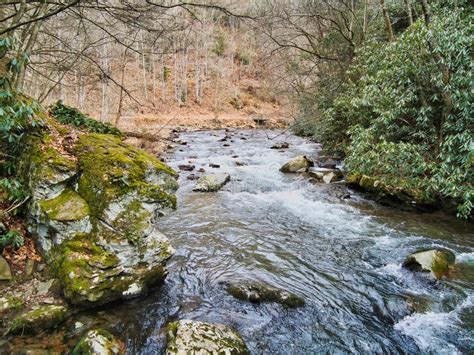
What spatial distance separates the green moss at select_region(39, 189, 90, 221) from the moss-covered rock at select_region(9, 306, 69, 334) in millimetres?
1039

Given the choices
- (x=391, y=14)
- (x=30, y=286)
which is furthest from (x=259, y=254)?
(x=391, y=14)

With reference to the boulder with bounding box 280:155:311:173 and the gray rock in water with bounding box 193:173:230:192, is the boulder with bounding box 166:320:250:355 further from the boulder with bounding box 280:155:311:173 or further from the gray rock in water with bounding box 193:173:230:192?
the boulder with bounding box 280:155:311:173

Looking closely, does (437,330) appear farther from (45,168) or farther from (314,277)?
(45,168)

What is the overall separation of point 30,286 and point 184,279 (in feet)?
6.36

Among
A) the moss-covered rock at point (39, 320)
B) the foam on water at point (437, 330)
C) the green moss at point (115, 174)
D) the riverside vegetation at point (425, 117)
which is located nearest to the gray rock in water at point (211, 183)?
the riverside vegetation at point (425, 117)

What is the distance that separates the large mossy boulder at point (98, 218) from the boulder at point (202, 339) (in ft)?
3.25

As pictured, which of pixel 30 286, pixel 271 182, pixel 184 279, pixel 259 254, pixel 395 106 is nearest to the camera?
pixel 30 286

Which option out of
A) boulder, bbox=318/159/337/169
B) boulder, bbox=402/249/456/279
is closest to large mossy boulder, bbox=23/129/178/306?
boulder, bbox=402/249/456/279

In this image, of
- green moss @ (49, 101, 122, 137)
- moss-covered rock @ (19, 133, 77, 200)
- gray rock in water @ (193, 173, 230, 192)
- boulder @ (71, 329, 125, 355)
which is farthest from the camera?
gray rock in water @ (193, 173, 230, 192)

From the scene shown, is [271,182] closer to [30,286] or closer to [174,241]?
[174,241]

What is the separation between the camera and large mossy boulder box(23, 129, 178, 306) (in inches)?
143

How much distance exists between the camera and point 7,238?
3.71 m

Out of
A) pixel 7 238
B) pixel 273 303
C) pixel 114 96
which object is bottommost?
pixel 273 303

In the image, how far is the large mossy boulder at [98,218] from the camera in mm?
3633
